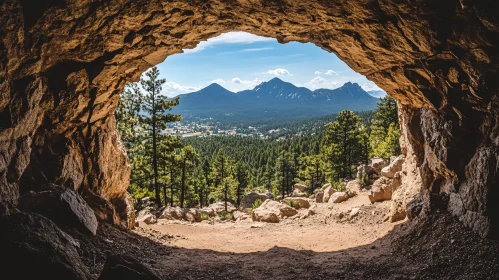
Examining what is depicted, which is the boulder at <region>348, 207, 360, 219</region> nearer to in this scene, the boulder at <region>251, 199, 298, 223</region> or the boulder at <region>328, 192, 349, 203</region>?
the boulder at <region>251, 199, 298, 223</region>

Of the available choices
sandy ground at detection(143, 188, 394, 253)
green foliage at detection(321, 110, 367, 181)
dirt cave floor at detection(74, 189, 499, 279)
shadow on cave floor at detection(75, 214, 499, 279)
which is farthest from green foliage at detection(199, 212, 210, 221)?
green foliage at detection(321, 110, 367, 181)

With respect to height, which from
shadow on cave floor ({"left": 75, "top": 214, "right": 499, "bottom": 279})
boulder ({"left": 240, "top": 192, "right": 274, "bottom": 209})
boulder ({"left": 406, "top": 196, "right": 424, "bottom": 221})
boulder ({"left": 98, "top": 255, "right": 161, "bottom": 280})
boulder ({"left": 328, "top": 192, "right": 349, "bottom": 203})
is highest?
boulder ({"left": 98, "top": 255, "right": 161, "bottom": 280})

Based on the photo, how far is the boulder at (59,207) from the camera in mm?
9289

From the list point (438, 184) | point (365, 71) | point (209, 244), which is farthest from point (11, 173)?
point (438, 184)

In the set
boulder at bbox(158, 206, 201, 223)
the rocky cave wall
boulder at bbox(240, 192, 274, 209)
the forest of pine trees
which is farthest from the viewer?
boulder at bbox(240, 192, 274, 209)

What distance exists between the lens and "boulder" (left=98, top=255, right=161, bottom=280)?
234 inches

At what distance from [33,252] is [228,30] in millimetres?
11164

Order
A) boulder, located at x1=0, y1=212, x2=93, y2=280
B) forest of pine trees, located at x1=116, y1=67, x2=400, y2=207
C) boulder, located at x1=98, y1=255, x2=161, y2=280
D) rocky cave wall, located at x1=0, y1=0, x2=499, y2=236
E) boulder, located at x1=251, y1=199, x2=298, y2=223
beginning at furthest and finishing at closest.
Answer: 1. forest of pine trees, located at x1=116, y1=67, x2=400, y2=207
2. boulder, located at x1=251, y1=199, x2=298, y2=223
3. rocky cave wall, located at x1=0, y1=0, x2=499, y2=236
4. boulder, located at x1=98, y1=255, x2=161, y2=280
5. boulder, located at x1=0, y1=212, x2=93, y2=280

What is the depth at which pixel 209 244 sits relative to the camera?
15047mm

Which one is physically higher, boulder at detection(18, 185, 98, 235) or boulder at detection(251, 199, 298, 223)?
boulder at detection(18, 185, 98, 235)

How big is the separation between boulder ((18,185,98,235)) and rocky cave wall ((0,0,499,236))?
2.89ft

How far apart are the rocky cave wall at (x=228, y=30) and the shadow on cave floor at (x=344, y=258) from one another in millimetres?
856

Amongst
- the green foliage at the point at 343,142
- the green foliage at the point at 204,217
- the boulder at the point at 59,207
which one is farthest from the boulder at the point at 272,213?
the green foliage at the point at 343,142

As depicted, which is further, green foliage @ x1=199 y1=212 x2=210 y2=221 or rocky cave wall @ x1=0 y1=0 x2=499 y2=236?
green foliage @ x1=199 y1=212 x2=210 y2=221
